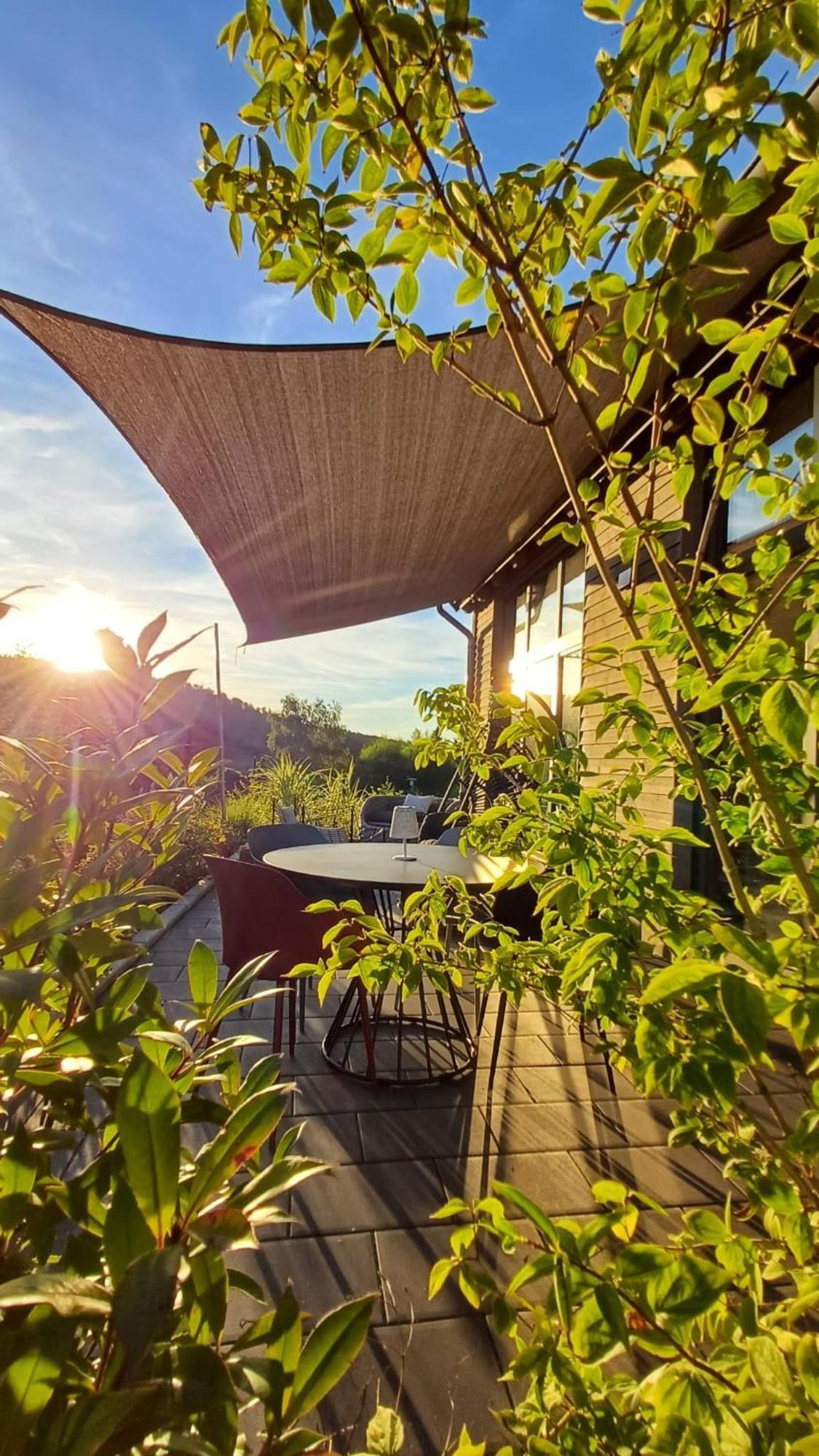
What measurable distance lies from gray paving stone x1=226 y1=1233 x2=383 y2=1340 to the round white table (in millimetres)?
779

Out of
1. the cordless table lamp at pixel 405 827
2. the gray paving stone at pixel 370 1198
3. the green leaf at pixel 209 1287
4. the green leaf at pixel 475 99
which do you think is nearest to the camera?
the green leaf at pixel 209 1287

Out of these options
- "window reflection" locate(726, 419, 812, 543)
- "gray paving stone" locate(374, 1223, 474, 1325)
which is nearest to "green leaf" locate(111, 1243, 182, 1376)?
"gray paving stone" locate(374, 1223, 474, 1325)

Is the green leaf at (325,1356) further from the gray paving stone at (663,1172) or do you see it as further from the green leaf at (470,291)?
the gray paving stone at (663,1172)

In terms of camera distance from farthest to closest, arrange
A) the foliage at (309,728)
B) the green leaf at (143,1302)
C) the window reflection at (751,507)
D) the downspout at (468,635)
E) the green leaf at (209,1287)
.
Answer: the foliage at (309,728)
the downspout at (468,635)
the window reflection at (751,507)
the green leaf at (209,1287)
the green leaf at (143,1302)

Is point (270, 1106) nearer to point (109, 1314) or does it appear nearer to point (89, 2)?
point (109, 1314)

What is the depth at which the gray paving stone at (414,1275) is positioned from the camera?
5.72ft

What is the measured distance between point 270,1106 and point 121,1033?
0.42ft

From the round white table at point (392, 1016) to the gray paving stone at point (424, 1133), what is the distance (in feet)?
0.72

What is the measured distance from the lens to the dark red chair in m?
2.87

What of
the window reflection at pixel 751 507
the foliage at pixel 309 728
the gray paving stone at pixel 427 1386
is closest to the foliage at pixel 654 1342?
the gray paving stone at pixel 427 1386

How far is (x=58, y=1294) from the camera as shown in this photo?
1.21 ft

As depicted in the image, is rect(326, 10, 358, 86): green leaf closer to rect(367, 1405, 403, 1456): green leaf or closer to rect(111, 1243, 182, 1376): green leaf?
rect(111, 1243, 182, 1376): green leaf

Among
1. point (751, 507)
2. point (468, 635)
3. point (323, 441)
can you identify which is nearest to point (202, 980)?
point (751, 507)

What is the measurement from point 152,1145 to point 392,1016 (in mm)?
3427
